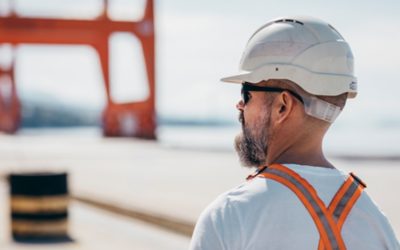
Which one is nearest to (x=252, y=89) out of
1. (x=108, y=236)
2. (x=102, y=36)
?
(x=108, y=236)

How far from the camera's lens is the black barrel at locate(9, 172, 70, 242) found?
28.7ft

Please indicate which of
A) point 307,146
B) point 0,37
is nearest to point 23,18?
point 0,37

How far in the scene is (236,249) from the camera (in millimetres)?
1723

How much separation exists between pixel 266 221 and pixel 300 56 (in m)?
0.36

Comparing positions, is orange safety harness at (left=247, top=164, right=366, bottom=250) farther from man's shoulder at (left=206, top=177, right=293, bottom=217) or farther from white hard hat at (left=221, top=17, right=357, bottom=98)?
white hard hat at (left=221, top=17, right=357, bottom=98)

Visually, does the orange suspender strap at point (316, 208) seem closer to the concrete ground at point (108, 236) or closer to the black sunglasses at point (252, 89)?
the black sunglasses at point (252, 89)

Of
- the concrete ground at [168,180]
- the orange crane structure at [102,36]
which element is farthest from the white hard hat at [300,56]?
the orange crane structure at [102,36]

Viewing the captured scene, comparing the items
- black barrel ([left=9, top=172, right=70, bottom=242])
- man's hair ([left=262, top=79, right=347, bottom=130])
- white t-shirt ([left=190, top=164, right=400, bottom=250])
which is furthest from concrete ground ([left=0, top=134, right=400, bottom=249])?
white t-shirt ([left=190, top=164, right=400, bottom=250])

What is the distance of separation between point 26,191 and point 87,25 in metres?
30.5

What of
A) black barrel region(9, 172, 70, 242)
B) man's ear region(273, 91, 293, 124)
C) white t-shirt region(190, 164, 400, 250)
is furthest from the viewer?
black barrel region(9, 172, 70, 242)

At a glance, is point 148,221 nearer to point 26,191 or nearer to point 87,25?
point 26,191

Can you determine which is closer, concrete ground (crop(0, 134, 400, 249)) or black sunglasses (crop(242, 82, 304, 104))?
black sunglasses (crop(242, 82, 304, 104))

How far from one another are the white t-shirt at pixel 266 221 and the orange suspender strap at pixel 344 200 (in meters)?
0.01

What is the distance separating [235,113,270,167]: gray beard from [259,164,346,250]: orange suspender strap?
12cm
